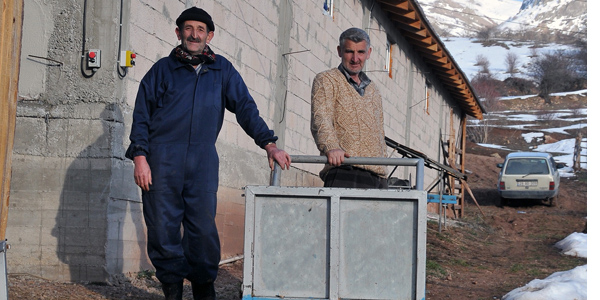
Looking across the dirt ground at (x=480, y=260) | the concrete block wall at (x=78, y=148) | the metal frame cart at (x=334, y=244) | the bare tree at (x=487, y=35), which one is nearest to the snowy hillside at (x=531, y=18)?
the bare tree at (x=487, y=35)

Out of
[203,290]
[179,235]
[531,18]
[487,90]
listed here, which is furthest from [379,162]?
[531,18]

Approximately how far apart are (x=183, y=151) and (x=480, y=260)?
26.1 feet

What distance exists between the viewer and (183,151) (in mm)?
4746

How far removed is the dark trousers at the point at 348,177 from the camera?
16.2ft

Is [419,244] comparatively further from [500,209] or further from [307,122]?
[500,209]

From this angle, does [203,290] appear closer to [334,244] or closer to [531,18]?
[334,244]

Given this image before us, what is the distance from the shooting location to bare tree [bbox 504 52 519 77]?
95019 mm

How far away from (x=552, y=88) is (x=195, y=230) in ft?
258

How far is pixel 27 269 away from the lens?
6.63m

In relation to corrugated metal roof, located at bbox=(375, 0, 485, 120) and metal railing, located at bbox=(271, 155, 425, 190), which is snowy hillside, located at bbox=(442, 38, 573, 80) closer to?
corrugated metal roof, located at bbox=(375, 0, 485, 120)

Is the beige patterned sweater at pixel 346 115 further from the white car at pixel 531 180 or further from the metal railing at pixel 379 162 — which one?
the white car at pixel 531 180

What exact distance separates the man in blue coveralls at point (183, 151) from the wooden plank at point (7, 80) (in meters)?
0.89

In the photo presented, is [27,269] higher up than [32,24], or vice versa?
[32,24]

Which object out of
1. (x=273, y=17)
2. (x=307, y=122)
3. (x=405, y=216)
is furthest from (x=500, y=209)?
(x=405, y=216)
